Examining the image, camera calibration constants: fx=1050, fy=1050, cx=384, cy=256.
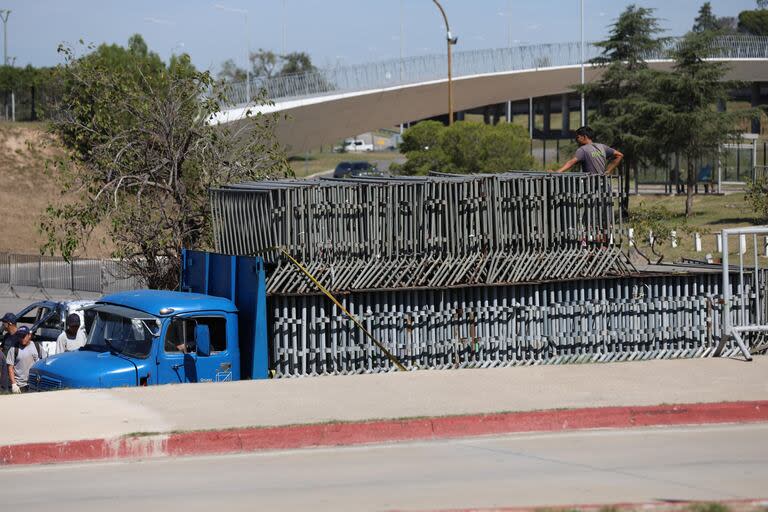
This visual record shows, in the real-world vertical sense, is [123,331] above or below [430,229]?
below

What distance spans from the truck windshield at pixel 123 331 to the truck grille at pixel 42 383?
0.60 meters

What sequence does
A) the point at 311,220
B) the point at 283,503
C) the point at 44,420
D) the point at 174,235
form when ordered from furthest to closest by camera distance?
the point at 174,235 < the point at 311,220 < the point at 44,420 < the point at 283,503

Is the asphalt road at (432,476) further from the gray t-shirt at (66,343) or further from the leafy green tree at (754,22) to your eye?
the leafy green tree at (754,22)

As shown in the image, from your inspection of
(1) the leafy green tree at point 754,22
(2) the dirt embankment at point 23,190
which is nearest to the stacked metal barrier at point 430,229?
(2) the dirt embankment at point 23,190

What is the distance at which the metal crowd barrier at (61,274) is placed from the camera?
101 feet

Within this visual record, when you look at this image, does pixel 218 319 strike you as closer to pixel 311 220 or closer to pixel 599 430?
pixel 311 220

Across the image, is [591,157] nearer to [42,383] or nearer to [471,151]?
→ [42,383]

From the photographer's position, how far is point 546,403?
11.1 meters

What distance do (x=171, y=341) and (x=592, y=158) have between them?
6646mm

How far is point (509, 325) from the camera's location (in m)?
14.1

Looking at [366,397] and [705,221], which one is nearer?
[366,397]

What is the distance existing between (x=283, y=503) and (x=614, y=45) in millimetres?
57512

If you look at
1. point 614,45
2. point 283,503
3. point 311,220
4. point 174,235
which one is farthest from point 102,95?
point 614,45

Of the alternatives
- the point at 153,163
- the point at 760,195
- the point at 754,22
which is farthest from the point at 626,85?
the point at 754,22
